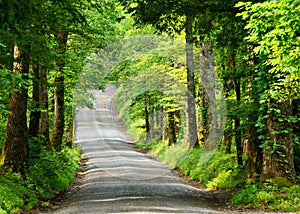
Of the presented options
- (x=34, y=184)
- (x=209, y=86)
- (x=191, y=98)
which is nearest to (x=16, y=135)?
(x=34, y=184)

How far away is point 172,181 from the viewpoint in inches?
702

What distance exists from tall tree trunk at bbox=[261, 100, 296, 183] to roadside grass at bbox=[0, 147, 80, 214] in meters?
6.32

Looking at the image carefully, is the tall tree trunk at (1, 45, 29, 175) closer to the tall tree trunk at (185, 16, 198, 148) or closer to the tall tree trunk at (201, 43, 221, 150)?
the tall tree trunk at (201, 43, 221, 150)

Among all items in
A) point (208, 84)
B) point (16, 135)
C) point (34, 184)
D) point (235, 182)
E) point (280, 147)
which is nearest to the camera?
point (280, 147)

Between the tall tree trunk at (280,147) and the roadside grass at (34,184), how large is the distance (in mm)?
6324

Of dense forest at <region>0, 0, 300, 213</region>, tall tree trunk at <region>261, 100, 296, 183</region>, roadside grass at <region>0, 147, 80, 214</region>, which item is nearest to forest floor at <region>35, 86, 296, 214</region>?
roadside grass at <region>0, 147, 80, 214</region>

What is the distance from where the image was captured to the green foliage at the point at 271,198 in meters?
10.5

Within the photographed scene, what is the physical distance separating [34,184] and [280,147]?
738cm

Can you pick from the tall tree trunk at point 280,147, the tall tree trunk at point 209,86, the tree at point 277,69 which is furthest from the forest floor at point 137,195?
the tall tree trunk at point 209,86

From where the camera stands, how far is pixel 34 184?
43.4ft

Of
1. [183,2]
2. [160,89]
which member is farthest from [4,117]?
[160,89]

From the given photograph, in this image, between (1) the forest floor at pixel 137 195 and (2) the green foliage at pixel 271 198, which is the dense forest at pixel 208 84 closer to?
(2) the green foliage at pixel 271 198

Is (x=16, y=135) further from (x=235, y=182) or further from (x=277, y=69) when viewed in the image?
(x=277, y=69)

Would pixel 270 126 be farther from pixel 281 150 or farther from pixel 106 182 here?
pixel 106 182
